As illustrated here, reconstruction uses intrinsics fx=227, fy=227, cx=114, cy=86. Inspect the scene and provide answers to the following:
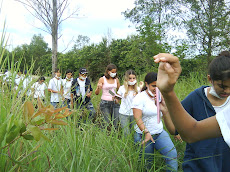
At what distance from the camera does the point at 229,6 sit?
568 inches

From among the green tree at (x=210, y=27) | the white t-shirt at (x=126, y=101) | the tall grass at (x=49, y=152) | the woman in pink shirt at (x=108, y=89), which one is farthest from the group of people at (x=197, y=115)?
the green tree at (x=210, y=27)

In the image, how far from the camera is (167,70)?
0.99m

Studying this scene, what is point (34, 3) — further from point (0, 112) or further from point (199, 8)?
point (199, 8)

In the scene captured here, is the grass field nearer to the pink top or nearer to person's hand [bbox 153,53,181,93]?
person's hand [bbox 153,53,181,93]

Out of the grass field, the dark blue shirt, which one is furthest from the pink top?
the dark blue shirt

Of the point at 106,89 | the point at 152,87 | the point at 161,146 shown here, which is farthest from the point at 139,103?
the point at 106,89

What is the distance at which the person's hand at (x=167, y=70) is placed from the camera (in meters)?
0.97

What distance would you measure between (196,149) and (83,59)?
1536 centimetres

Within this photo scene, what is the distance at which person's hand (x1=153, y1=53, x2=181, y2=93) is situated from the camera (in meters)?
0.97

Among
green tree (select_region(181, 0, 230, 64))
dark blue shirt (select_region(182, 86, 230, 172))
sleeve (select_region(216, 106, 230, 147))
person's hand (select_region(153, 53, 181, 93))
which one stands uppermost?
green tree (select_region(181, 0, 230, 64))

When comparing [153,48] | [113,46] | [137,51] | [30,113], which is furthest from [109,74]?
[113,46]

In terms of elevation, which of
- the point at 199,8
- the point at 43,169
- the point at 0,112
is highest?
the point at 199,8

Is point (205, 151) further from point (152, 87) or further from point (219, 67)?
point (152, 87)

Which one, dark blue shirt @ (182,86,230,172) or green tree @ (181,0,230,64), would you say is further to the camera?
green tree @ (181,0,230,64)
